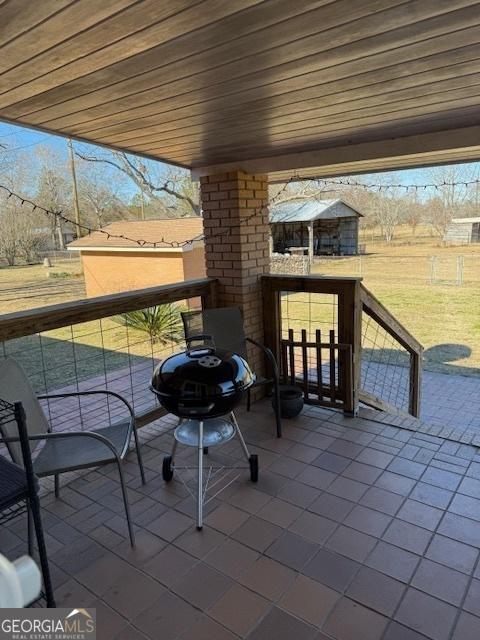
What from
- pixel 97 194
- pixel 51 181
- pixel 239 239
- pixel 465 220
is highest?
pixel 51 181

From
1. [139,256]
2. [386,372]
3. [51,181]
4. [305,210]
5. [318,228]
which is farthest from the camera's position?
[318,228]

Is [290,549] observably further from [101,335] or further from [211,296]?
[211,296]

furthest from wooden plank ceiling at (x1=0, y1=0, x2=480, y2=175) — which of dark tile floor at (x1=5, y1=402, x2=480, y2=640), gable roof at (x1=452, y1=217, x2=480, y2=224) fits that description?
gable roof at (x1=452, y1=217, x2=480, y2=224)

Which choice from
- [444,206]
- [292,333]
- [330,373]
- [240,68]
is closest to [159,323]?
[292,333]

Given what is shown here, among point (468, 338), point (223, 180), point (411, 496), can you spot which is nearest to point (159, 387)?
point (411, 496)

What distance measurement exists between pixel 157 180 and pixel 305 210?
506cm

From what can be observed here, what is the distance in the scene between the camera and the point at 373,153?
2.99 metres

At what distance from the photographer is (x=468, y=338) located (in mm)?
8453

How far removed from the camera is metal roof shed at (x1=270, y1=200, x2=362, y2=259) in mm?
14742

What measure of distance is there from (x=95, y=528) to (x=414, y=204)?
47.4 feet

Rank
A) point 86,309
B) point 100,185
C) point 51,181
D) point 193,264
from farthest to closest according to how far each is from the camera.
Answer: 1. point 100,185
2. point 51,181
3. point 193,264
4. point 86,309

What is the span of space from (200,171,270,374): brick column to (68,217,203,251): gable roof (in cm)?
385

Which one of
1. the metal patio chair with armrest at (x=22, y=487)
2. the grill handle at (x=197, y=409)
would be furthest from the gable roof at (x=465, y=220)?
the metal patio chair with armrest at (x=22, y=487)

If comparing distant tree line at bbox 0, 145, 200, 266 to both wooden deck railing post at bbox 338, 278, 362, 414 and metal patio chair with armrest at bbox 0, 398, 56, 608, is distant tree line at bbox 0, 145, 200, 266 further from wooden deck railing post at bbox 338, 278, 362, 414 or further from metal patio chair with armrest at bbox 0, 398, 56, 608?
metal patio chair with armrest at bbox 0, 398, 56, 608
